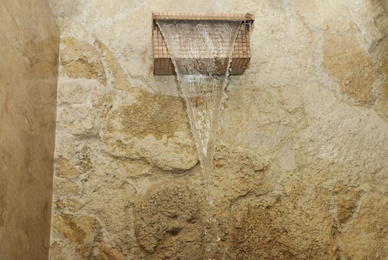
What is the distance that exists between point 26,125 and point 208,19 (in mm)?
1027

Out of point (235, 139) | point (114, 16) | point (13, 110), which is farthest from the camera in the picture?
point (114, 16)

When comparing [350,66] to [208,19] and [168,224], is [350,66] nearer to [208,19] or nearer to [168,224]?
[208,19]

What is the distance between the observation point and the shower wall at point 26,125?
4.82 feet

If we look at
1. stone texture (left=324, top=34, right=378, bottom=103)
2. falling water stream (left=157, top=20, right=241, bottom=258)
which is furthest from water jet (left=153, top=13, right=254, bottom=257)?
stone texture (left=324, top=34, right=378, bottom=103)

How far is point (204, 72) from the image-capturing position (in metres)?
2.28

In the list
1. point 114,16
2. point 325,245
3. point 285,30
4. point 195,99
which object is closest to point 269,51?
point 285,30

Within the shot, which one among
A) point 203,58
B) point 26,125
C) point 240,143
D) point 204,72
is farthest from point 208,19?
point 26,125

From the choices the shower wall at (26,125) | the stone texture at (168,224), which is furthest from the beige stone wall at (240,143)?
the shower wall at (26,125)

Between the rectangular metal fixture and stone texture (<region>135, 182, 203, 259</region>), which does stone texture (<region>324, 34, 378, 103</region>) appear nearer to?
the rectangular metal fixture

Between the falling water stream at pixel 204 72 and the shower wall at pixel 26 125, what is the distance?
62cm

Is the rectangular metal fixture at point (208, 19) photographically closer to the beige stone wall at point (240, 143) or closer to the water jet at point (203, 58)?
the water jet at point (203, 58)

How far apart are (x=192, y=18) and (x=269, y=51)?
562 millimetres

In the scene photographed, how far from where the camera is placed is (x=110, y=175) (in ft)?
6.97

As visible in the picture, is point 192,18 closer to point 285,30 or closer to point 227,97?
point 227,97
